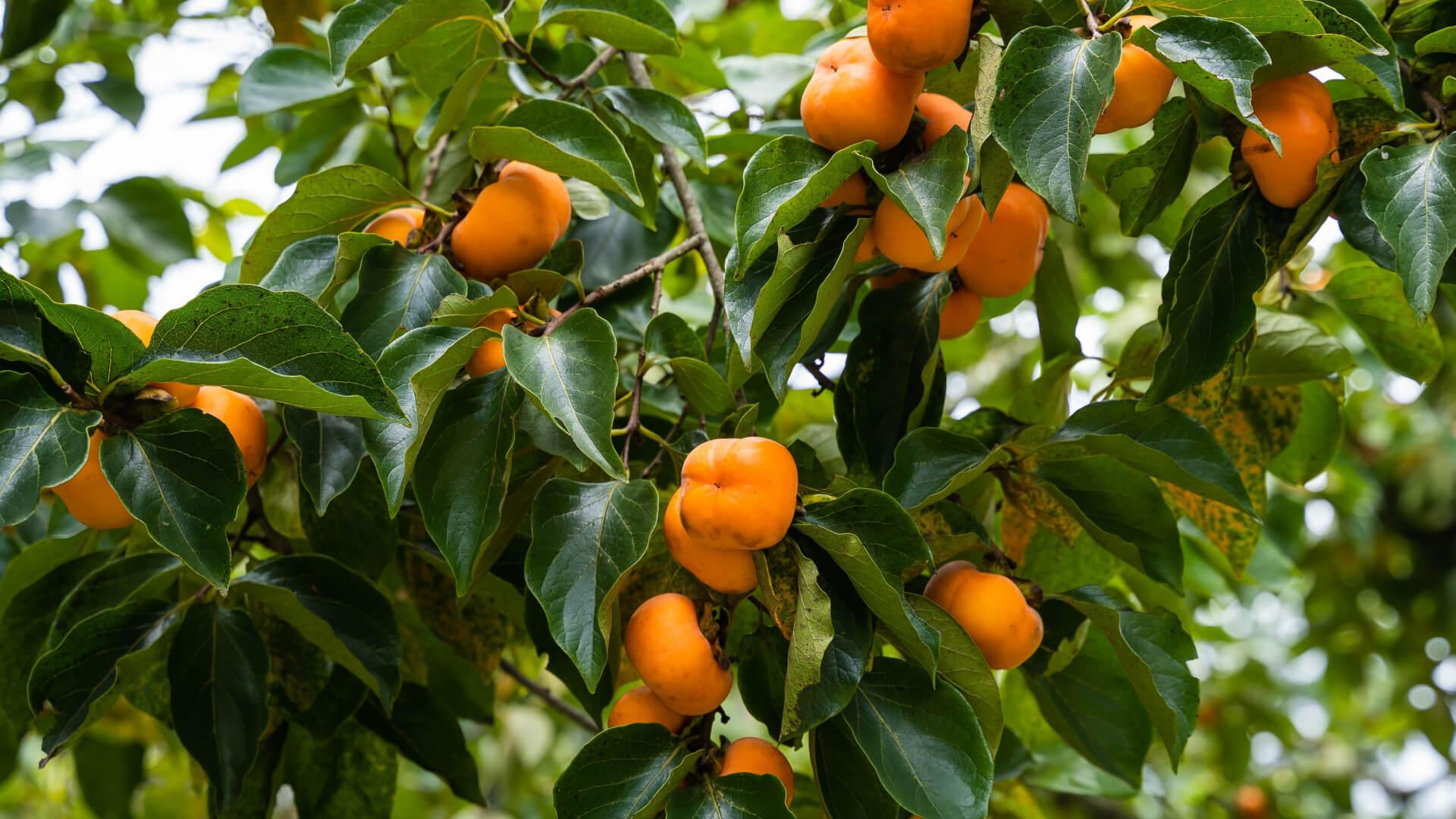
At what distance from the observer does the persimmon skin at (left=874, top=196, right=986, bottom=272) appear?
91 cm

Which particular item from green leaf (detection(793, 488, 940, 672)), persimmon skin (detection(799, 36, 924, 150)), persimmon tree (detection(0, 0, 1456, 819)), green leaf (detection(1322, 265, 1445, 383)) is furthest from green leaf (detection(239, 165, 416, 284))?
green leaf (detection(1322, 265, 1445, 383))

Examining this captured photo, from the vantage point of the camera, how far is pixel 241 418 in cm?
100

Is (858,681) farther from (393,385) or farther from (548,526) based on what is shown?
(393,385)

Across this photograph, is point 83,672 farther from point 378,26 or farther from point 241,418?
point 378,26

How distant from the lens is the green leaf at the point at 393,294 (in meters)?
1.03

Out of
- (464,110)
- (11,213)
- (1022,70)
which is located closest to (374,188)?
(464,110)

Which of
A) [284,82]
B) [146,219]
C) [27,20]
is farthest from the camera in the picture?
[146,219]

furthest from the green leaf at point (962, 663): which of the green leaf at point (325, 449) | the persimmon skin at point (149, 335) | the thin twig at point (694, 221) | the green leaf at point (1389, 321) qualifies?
the green leaf at point (1389, 321)

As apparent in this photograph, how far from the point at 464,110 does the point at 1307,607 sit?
11.9 ft

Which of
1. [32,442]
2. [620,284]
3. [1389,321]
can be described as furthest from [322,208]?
[1389,321]

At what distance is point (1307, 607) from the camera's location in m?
3.94

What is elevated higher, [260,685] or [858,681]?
[858,681]

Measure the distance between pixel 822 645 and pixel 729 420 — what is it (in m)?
0.22

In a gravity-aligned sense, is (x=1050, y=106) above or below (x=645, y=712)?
above
